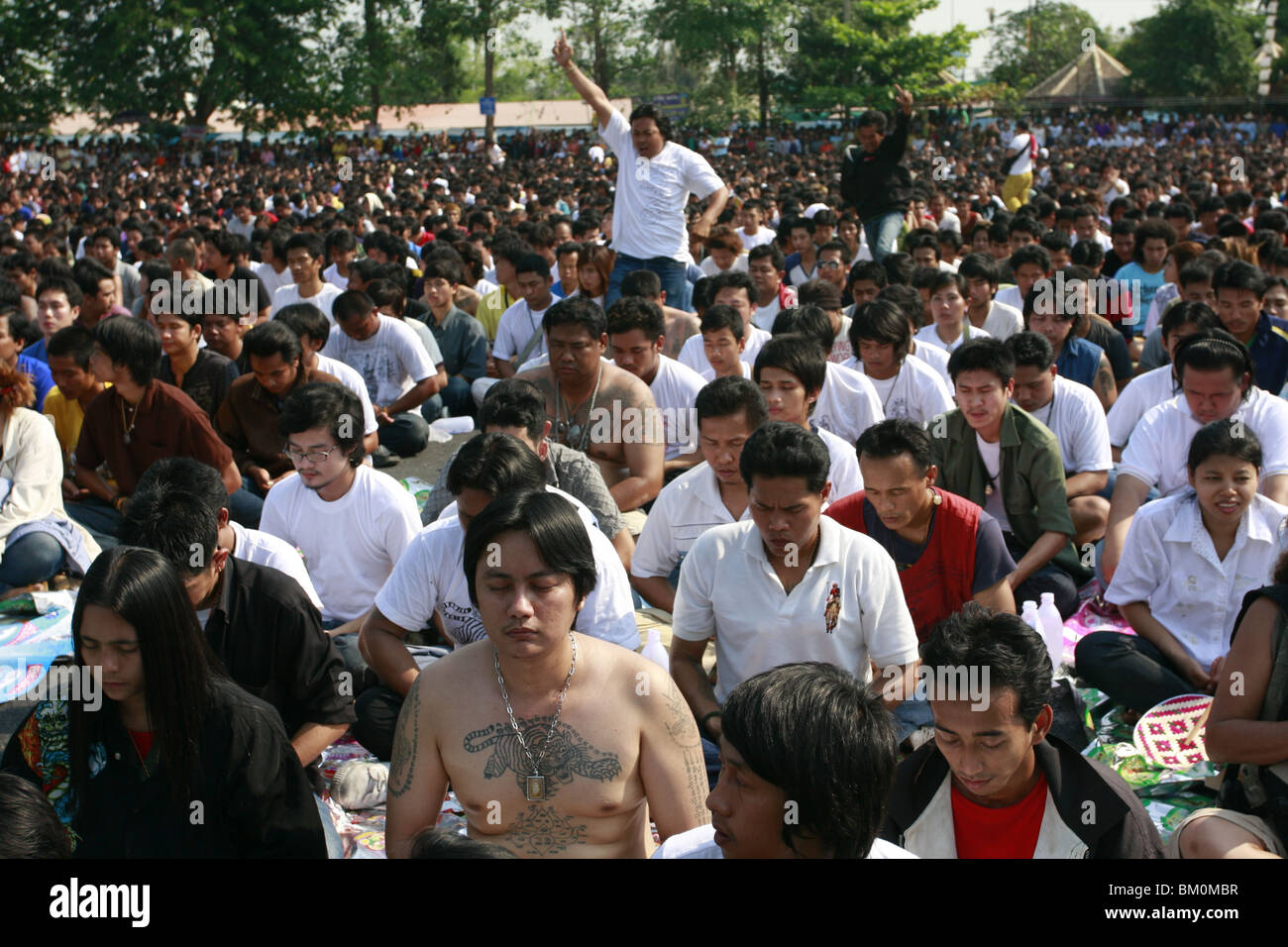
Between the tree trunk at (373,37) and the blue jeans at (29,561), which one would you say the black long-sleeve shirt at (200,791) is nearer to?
the blue jeans at (29,561)

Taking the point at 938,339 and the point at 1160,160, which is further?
the point at 1160,160

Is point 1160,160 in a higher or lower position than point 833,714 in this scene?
higher

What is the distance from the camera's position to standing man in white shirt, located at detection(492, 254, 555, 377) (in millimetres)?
9000

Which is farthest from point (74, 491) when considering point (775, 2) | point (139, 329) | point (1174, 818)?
point (775, 2)

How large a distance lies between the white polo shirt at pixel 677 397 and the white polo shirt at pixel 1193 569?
2623mm

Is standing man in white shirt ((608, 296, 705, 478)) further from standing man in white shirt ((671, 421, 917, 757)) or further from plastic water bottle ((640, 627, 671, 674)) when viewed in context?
standing man in white shirt ((671, 421, 917, 757))

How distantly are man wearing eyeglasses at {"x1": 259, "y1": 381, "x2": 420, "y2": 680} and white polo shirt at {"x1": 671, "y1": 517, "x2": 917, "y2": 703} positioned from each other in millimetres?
1315

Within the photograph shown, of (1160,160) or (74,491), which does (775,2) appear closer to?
(1160,160)

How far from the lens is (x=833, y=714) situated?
2236 mm

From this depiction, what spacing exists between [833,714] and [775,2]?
45259mm

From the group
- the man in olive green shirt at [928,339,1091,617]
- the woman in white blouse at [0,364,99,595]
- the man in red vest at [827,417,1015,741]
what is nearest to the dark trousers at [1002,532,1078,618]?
the man in olive green shirt at [928,339,1091,617]

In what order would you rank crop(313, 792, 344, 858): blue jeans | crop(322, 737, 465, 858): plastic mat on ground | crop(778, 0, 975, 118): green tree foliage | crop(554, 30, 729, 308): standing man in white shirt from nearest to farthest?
crop(313, 792, 344, 858): blue jeans < crop(322, 737, 465, 858): plastic mat on ground < crop(554, 30, 729, 308): standing man in white shirt < crop(778, 0, 975, 118): green tree foliage

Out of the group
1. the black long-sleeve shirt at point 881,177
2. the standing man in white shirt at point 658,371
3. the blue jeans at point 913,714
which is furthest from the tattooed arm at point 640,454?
the black long-sleeve shirt at point 881,177
